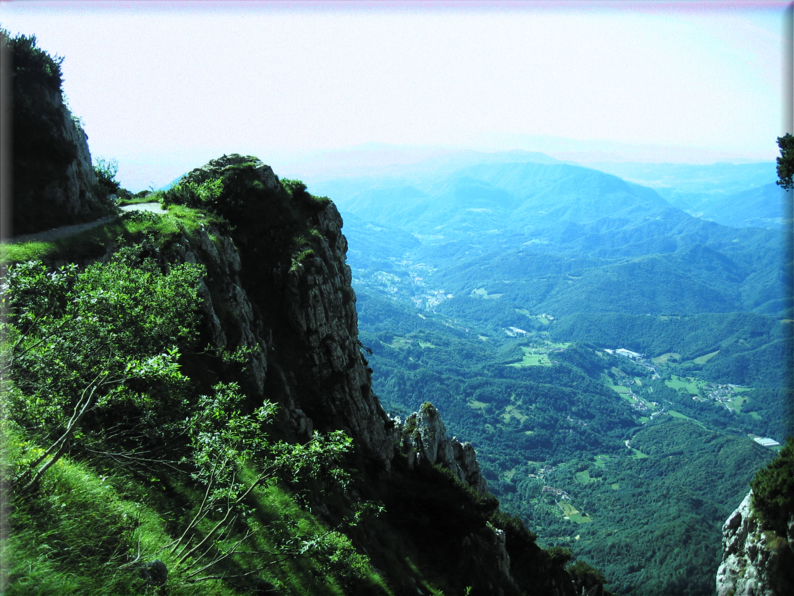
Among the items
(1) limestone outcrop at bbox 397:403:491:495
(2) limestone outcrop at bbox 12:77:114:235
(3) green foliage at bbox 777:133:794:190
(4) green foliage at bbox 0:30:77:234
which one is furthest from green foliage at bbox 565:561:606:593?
(4) green foliage at bbox 0:30:77:234

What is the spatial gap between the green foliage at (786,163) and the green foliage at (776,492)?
20.1m

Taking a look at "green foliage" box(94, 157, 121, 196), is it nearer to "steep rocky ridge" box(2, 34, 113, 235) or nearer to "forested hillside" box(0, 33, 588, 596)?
"forested hillside" box(0, 33, 588, 596)

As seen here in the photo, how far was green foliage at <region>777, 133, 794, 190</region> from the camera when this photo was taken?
3175 centimetres

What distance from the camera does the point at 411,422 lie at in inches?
1671

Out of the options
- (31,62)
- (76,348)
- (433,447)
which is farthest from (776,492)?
(31,62)

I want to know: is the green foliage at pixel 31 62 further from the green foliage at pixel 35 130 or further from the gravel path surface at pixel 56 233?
the gravel path surface at pixel 56 233

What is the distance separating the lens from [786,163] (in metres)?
32.1

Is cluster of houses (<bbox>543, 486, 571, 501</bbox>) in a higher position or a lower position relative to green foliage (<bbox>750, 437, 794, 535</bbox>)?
lower

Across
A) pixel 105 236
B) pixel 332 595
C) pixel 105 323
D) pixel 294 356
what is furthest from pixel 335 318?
pixel 105 323

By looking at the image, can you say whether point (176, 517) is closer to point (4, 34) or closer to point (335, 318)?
point (335, 318)

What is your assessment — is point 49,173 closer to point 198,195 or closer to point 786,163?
point 198,195

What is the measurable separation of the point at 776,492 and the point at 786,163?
23.5m

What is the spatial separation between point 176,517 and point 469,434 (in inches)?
7757

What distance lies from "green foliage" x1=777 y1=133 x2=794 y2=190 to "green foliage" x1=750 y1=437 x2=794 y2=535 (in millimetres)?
20115
